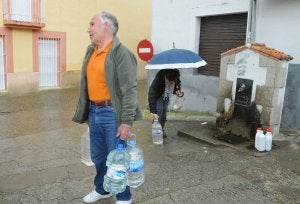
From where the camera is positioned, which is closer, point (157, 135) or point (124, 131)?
point (124, 131)

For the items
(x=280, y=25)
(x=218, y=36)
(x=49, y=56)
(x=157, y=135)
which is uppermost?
(x=280, y=25)

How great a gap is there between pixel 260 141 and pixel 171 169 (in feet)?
5.09

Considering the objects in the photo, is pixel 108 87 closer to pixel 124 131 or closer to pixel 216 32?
pixel 124 131

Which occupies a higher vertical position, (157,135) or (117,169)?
(117,169)

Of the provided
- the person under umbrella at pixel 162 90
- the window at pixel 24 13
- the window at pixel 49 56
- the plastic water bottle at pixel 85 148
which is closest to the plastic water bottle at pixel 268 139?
the person under umbrella at pixel 162 90

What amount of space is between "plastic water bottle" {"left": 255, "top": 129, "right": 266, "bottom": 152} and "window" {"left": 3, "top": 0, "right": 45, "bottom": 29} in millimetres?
10000

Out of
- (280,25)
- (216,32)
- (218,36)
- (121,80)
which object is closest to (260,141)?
(280,25)

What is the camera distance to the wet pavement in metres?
3.86

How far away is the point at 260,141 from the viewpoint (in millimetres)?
5254

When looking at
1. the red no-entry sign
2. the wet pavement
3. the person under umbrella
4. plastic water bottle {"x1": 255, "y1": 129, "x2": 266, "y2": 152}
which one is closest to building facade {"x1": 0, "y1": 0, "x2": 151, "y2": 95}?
the red no-entry sign

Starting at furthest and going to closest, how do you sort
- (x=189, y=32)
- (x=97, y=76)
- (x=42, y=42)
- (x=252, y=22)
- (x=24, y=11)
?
1. (x=42, y=42)
2. (x=24, y=11)
3. (x=189, y=32)
4. (x=252, y=22)
5. (x=97, y=76)

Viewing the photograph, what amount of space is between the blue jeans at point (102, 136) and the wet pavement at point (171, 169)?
40cm

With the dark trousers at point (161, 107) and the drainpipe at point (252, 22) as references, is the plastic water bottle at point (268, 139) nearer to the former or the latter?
the dark trousers at point (161, 107)

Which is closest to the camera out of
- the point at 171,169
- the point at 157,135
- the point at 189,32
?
the point at 171,169
